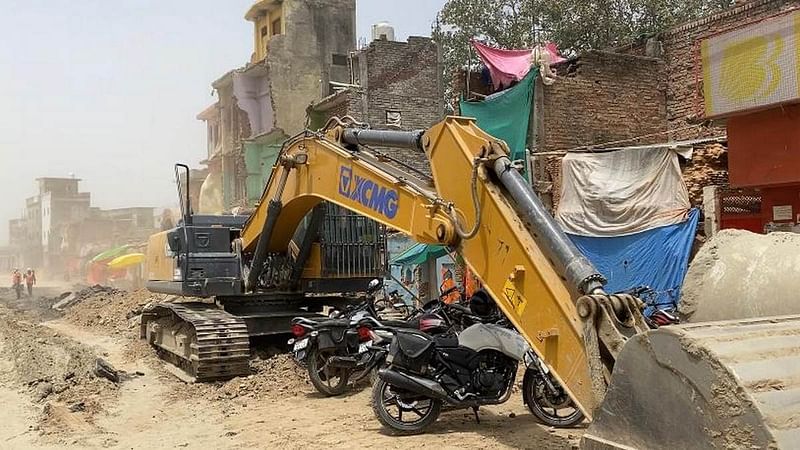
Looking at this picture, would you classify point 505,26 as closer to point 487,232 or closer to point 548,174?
point 548,174

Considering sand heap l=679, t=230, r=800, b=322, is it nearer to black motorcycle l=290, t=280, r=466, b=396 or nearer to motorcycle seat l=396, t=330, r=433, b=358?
motorcycle seat l=396, t=330, r=433, b=358

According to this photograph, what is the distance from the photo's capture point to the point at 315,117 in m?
29.7

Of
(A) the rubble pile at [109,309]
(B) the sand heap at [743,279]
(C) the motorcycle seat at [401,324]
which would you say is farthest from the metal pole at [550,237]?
(A) the rubble pile at [109,309]

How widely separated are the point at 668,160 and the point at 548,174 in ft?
11.0

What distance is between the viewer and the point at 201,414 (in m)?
Answer: 8.25

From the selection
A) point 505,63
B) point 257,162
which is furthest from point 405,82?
point 505,63

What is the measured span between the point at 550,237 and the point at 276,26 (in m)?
33.5

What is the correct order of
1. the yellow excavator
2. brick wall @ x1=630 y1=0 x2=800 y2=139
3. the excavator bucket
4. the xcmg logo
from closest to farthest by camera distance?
the excavator bucket, the yellow excavator, the xcmg logo, brick wall @ x1=630 y1=0 x2=800 y2=139

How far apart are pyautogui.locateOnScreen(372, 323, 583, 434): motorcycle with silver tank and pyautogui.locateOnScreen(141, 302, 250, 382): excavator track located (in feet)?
11.5

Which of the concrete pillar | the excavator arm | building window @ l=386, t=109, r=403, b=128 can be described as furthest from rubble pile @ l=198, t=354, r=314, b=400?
building window @ l=386, t=109, r=403, b=128

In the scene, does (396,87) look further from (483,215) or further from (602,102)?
(483,215)

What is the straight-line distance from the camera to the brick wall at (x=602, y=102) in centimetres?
1745

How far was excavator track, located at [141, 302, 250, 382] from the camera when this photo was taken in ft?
31.7

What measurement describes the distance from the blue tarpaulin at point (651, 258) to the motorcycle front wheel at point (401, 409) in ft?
20.5
